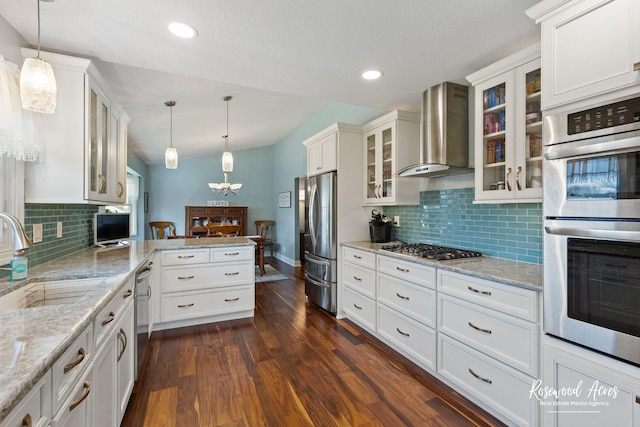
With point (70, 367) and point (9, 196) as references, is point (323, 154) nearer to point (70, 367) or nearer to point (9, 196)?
point (9, 196)

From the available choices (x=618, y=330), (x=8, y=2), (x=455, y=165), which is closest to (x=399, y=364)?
(x=618, y=330)

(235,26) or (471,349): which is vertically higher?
(235,26)

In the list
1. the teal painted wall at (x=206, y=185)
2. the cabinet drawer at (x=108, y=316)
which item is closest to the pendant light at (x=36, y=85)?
the cabinet drawer at (x=108, y=316)

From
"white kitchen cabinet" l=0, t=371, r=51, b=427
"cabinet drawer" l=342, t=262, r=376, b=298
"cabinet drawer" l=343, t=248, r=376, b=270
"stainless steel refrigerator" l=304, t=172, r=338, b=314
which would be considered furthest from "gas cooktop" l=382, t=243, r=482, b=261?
"white kitchen cabinet" l=0, t=371, r=51, b=427

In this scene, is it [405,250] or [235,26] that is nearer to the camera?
[235,26]

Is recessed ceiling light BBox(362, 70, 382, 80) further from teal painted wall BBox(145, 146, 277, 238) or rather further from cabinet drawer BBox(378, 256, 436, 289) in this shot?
teal painted wall BBox(145, 146, 277, 238)

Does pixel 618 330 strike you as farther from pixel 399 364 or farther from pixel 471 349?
pixel 399 364

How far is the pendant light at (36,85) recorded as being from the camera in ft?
4.50

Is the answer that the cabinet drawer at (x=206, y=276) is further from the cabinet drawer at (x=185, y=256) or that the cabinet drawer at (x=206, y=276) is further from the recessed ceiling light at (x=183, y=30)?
the recessed ceiling light at (x=183, y=30)

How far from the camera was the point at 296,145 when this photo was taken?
21.9 ft

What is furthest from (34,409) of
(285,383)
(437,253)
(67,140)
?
(437,253)

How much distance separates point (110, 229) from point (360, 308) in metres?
2.79

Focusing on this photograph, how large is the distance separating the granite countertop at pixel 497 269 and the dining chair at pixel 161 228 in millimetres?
6246

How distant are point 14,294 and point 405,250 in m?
2.56
